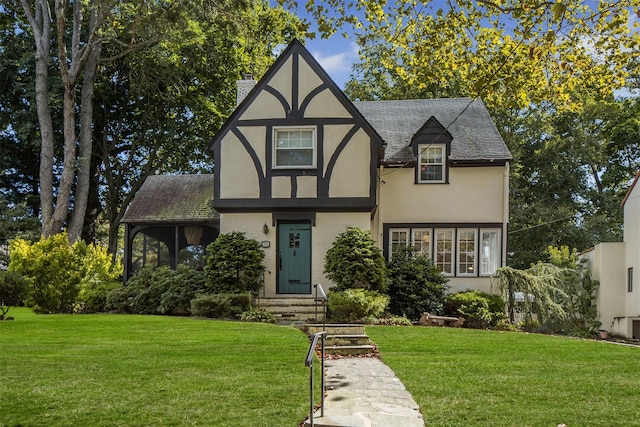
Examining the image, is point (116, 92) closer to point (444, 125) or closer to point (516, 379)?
point (444, 125)

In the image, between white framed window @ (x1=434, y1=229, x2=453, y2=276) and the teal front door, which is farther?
white framed window @ (x1=434, y1=229, x2=453, y2=276)

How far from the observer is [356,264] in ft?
51.5

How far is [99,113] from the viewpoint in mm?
28141

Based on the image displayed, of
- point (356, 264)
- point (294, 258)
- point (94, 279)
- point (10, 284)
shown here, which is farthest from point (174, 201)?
point (356, 264)

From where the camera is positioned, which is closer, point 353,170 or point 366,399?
point 366,399

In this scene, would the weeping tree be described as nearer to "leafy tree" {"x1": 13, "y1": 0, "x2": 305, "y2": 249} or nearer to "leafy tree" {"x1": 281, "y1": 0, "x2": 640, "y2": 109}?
"leafy tree" {"x1": 281, "y1": 0, "x2": 640, "y2": 109}

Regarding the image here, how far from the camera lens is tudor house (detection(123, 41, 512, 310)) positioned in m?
17.2

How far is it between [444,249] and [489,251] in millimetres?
1360

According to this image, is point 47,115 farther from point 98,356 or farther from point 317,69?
point 98,356

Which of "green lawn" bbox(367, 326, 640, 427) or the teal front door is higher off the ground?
the teal front door

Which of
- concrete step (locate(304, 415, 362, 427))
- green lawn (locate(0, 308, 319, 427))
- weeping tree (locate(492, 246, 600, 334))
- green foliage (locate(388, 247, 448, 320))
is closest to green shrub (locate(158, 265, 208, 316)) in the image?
green lawn (locate(0, 308, 319, 427))

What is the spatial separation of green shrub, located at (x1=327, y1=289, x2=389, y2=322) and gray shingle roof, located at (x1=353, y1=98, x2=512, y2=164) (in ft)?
18.1

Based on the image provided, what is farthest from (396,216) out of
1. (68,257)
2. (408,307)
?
(68,257)

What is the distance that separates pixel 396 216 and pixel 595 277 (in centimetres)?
672
